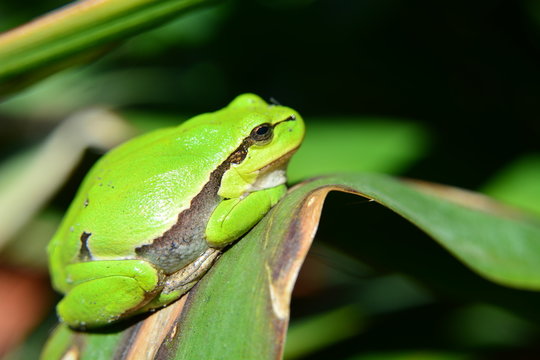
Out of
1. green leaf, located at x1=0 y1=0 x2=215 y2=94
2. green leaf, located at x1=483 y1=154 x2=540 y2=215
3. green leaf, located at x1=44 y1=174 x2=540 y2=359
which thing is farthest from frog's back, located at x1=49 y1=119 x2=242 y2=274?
green leaf, located at x1=483 y1=154 x2=540 y2=215

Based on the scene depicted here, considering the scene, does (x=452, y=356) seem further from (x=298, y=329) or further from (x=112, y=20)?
(x=112, y=20)

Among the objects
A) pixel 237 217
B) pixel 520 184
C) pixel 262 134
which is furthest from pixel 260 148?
pixel 520 184

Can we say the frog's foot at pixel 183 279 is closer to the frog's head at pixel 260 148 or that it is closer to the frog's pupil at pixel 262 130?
the frog's head at pixel 260 148

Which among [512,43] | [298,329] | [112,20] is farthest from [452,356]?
[112,20]

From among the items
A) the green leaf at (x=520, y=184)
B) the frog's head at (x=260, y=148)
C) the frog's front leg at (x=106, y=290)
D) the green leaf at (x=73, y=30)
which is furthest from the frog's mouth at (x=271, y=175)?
the green leaf at (x=520, y=184)

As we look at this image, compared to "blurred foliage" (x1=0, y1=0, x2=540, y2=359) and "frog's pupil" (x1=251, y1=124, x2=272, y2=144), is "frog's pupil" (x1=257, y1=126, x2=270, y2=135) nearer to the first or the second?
"frog's pupil" (x1=251, y1=124, x2=272, y2=144)
